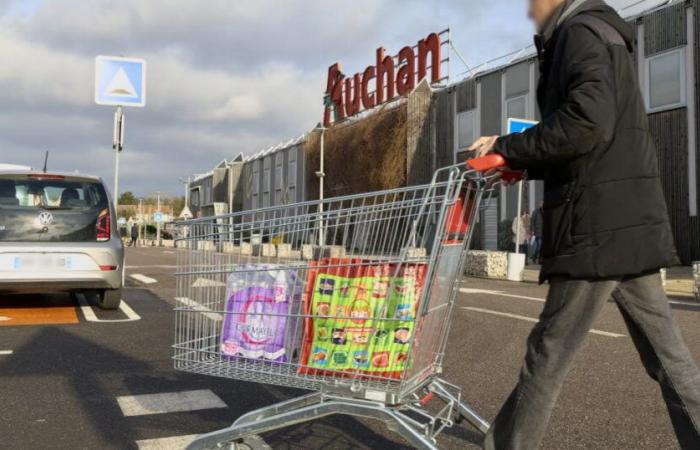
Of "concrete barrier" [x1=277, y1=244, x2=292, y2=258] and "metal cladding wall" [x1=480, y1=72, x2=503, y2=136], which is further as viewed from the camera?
"metal cladding wall" [x1=480, y1=72, x2=503, y2=136]

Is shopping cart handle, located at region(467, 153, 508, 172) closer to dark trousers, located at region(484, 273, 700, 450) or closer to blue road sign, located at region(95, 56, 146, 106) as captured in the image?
dark trousers, located at region(484, 273, 700, 450)

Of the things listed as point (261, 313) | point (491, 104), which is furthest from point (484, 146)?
point (491, 104)

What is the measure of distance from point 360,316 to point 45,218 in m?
6.37

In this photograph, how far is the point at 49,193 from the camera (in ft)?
26.5

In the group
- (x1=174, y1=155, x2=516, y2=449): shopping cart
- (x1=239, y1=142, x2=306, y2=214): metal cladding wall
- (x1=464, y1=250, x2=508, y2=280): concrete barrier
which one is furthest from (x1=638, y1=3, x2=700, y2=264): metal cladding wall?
(x1=239, y1=142, x2=306, y2=214): metal cladding wall

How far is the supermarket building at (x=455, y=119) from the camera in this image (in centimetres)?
1953

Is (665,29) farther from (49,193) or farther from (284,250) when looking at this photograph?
(284,250)

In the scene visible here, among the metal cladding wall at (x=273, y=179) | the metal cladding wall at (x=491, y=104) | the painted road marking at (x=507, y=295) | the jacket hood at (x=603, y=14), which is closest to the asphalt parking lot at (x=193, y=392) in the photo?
the jacket hood at (x=603, y=14)

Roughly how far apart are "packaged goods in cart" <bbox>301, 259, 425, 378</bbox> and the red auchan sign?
29.2 meters

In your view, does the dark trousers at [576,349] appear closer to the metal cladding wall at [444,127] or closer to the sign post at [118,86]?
the sign post at [118,86]

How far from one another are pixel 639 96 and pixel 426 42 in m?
30.2

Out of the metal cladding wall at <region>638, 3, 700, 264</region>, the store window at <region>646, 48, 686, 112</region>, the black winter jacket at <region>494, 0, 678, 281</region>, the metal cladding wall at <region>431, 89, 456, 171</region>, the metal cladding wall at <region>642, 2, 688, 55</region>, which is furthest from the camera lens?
the metal cladding wall at <region>431, 89, 456, 171</region>

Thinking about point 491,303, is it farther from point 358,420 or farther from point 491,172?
point 491,172

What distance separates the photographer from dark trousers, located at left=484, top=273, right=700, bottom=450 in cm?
238
